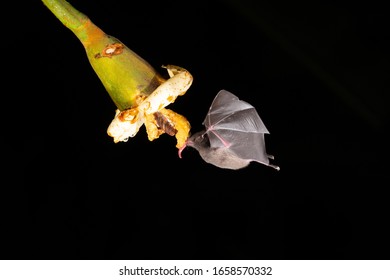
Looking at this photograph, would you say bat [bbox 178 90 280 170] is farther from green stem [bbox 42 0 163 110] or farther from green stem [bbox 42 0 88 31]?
green stem [bbox 42 0 88 31]

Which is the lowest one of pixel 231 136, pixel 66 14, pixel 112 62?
pixel 231 136

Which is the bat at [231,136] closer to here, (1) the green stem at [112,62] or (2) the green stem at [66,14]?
(1) the green stem at [112,62]

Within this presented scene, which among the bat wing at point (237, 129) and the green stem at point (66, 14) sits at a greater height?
the green stem at point (66, 14)

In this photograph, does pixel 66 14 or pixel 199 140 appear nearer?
pixel 66 14

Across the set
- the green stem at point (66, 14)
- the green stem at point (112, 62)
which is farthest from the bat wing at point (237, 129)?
the green stem at point (66, 14)

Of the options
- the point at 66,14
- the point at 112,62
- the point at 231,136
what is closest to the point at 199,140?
the point at 231,136

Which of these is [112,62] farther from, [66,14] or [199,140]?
[199,140]

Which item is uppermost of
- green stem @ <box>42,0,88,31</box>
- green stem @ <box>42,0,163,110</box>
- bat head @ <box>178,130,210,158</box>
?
green stem @ <box>42,0,88,31</box>

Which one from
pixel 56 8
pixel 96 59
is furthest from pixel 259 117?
pixel 56 8

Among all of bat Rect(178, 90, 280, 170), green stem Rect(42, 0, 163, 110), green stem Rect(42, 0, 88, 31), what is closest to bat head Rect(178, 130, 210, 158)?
bat Rect(178, 90, 280, 170)
